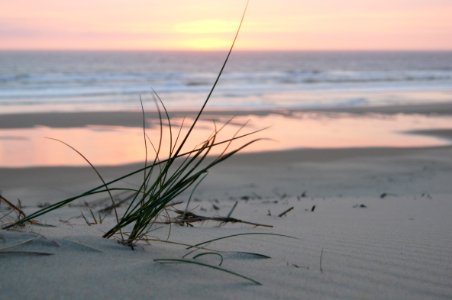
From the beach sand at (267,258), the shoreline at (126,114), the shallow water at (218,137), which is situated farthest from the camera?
the shoreline at (126,114)

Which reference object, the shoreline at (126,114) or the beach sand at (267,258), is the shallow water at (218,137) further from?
the beach sand at (267,258)

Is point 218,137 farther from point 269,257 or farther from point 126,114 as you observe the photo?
point 269,257

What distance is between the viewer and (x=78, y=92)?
73.1 ft


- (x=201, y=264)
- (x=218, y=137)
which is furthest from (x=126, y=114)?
(x=201, y=264)

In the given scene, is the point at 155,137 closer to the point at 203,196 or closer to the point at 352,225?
the point at 203,196

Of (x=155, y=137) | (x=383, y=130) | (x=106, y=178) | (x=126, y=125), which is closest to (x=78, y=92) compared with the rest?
(x=126, y=125)

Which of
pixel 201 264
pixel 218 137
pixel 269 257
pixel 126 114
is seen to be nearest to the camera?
pixel 201 264

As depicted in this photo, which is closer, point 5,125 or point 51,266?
point 51,266

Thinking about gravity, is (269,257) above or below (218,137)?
above

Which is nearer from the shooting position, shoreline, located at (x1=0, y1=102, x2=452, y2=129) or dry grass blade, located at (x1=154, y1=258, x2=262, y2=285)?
dry grass blade, located at (x1=154, y1=258, x2=262, y2=285)

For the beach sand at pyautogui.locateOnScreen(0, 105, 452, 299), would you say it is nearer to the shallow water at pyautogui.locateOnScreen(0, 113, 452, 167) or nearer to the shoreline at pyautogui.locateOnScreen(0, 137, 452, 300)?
the shoreline at pyautogui.locateOnScreen(0, 137, 452, 300)

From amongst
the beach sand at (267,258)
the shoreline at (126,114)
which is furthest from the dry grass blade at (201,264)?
the shoreline at (126,114)

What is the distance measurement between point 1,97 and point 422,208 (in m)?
18.9

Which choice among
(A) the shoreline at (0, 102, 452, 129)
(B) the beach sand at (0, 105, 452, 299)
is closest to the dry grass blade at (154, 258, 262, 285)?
(B) the beach sand at (0, 105, 452, 299)
